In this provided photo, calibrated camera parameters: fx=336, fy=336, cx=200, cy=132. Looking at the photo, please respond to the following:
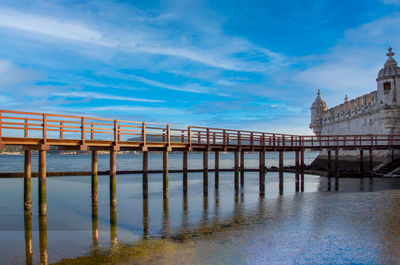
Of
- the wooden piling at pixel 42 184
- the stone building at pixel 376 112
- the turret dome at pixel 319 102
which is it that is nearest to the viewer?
the wooden piling at pixel 42 184

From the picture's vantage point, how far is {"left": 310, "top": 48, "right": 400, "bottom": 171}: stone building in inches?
1481

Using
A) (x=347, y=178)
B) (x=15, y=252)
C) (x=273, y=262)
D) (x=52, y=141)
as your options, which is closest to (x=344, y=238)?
(x=273, y=262)

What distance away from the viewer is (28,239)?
13.0 metres

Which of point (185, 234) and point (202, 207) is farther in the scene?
point (202, 207)

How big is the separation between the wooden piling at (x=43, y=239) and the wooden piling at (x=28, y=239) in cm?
32

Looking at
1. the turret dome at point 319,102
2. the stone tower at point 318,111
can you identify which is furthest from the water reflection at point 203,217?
the turret dome at point 319,102

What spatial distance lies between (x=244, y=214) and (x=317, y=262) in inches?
311

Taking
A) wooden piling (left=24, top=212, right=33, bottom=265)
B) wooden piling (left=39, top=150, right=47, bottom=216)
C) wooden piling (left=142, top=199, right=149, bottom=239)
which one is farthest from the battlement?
wooden piling (left=24, top=212, right=33, bottom=265)

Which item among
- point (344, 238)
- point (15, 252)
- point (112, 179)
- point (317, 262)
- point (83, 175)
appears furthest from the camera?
point (83, 175)

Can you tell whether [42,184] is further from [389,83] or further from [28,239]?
[389,83]

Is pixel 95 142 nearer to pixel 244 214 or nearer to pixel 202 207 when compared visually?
pixel 202 207

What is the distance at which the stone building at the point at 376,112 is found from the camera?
37625mm

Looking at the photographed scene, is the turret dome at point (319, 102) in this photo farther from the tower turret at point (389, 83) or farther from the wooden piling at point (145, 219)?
the wooden piling at point (145, 219)

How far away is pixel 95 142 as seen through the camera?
17328 millimetres
